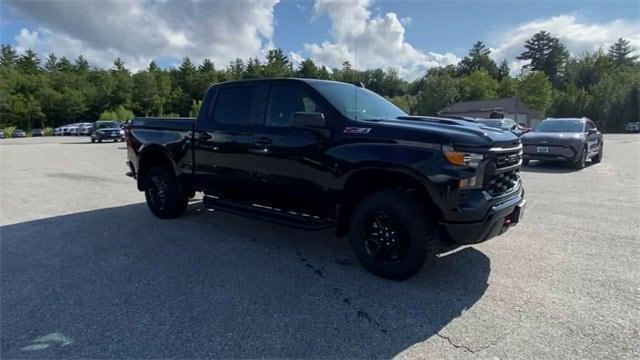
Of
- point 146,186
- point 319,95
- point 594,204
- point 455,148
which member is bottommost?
point 594,204

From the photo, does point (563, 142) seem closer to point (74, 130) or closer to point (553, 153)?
point (553, 153)

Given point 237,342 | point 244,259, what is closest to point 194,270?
point 244,259

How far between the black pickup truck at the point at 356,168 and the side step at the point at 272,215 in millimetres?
16

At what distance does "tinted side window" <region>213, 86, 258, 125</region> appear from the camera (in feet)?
17.3

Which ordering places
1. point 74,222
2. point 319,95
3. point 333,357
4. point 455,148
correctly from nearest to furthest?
point 333,357 → point 455,148 → point 319,95 → point 74,222

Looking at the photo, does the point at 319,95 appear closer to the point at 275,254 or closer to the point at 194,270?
the point at 275,254

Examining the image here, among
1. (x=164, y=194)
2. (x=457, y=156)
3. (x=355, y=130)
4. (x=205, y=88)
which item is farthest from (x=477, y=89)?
(x=457, y=156)

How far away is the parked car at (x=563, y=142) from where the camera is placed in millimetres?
12523

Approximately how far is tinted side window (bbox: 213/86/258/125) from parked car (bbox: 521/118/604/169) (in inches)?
417

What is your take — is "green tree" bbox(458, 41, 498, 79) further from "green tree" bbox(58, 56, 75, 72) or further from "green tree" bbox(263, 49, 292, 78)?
"green tree" bbox(58, 56, 75, 72)

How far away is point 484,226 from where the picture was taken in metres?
3.76

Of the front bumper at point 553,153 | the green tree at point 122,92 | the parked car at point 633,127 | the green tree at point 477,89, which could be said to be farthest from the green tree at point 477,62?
the front bumper at point 553,153

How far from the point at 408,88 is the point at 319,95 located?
109 m

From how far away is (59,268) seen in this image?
15.1 feet
